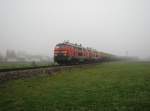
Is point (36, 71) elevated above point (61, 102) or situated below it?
above

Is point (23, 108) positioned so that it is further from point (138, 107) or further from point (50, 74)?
point (50, 74)

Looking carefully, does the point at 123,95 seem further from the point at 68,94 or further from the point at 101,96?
the point at 68,94

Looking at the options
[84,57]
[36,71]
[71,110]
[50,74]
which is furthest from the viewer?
[84,57]

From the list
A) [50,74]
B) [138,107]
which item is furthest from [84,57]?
[138,107]

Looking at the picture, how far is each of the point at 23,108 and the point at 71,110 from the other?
2146 mm

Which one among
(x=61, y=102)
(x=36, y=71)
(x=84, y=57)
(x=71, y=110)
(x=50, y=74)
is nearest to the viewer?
(x=71, y=110)

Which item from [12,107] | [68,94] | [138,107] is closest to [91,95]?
[68,94]

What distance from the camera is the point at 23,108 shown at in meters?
7.32

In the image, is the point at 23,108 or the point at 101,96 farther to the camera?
the point at 101,96

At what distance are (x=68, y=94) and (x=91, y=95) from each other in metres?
1.34

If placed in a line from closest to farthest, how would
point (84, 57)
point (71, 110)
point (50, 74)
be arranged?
1. point (71, 110)
2. point (50, 74)
3. point (84, 57)

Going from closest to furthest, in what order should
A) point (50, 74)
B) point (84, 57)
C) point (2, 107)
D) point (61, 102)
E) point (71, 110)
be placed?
point (71, 110)
point (2, 107)
point (61, 102)
point (50, 74)
point (84, 57)

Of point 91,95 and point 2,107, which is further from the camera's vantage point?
point 91,95

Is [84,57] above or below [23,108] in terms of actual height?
above
